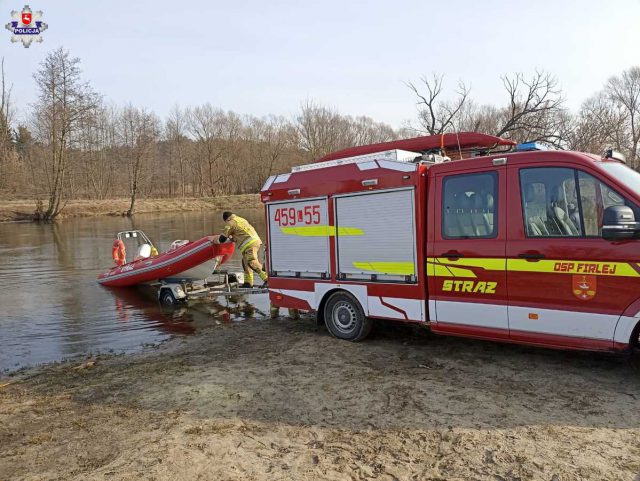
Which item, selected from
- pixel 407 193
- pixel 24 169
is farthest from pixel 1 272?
pixel 24 169

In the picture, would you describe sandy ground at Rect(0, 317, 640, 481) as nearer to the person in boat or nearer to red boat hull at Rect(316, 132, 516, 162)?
red boat hull at Rect(316, 132, 516, 162)

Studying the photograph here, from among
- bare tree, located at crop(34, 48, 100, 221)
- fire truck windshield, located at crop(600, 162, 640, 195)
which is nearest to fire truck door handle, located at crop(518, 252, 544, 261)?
fire truck windshield, located at crop(600, 162, 640, 195)

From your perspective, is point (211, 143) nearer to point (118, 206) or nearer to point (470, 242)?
point (118, 206)

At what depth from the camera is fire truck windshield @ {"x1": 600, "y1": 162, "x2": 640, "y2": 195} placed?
16.8ft

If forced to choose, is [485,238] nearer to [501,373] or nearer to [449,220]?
[449,220]

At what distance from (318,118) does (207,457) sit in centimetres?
7273

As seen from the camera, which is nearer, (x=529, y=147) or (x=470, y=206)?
(x=470, y=206)

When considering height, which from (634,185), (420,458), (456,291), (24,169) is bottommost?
(420,458)

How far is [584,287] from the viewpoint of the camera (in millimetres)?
5102

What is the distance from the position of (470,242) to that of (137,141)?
63.4 meters

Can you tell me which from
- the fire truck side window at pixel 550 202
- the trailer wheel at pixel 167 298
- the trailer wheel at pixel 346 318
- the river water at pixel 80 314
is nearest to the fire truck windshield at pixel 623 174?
the fire truck side window at pixel 550 202

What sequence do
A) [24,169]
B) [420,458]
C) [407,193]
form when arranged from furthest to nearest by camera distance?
[24,169] → [407,193] → [420,458]

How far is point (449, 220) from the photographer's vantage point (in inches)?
241

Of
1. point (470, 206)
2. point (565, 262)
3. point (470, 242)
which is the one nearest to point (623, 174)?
point (565, 262)
